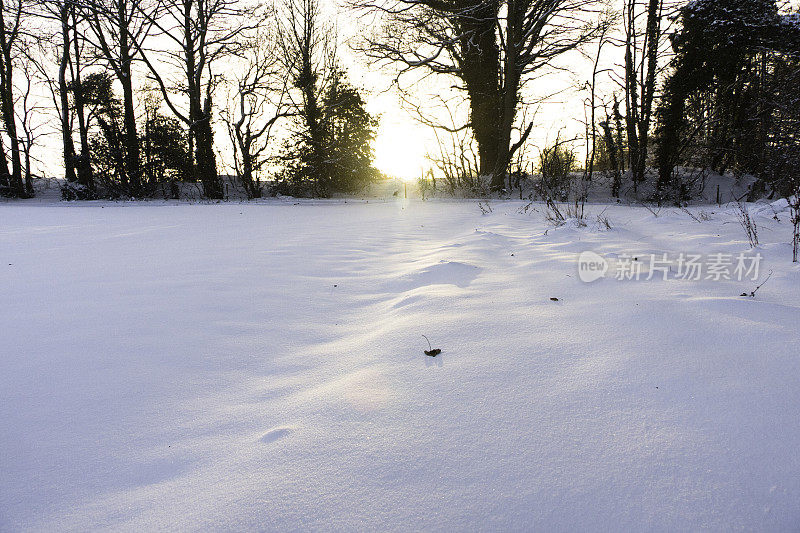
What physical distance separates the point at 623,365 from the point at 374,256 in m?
2.45

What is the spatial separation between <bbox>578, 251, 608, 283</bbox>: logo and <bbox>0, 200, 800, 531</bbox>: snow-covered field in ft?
0.28

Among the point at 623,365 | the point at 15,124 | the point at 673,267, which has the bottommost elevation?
the point at 623,365

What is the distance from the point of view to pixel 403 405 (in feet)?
3.79

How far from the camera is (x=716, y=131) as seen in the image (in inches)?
450

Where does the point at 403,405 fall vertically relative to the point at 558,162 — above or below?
below

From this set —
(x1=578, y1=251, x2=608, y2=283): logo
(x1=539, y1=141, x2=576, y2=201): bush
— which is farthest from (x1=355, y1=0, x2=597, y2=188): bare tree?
(x1=578, y1=251, x2=608, y2=283): logo

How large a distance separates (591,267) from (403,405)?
1990mm

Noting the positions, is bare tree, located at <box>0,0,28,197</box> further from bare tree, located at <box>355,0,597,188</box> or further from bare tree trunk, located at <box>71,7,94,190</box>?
bare tree, located at <box>355,0,597,188</box>

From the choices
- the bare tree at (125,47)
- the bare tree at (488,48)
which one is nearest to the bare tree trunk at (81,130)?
the bare tree at (125,47)

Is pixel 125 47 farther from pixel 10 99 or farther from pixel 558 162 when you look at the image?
pixel 558 162

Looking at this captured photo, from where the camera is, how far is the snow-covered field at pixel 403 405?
80cm

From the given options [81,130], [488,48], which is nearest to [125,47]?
[81,130]

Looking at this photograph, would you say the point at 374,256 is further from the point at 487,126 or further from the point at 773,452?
the point at 487,126

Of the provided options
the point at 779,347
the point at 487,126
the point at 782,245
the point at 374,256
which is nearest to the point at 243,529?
the point at 779,347
